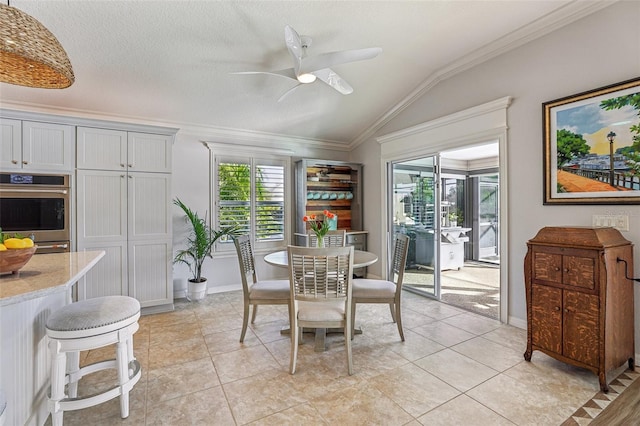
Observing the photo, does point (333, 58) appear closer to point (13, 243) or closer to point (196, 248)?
point (13, 243)

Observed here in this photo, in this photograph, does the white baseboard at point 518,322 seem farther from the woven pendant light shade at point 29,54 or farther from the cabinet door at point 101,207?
the cabinet door at point 101,207

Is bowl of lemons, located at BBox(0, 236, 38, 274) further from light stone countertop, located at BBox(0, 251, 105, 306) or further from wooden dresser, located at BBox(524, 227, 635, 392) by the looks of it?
wooden dresser, located at BBox(524, 227, 635, 392)

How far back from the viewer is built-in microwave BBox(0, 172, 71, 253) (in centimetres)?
301

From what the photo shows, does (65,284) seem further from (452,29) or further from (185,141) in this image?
(452,29)

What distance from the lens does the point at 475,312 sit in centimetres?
374

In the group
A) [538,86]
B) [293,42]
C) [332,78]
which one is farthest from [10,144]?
[538,86]

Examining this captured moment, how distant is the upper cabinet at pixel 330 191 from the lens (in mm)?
5105

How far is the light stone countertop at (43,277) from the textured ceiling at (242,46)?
205 centimetres

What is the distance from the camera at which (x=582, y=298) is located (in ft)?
7.44

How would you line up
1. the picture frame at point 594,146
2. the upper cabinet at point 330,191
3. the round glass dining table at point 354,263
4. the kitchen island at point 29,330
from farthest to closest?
the upper cabinet at point 330,191, the round glass dining table at point 354,263, the picture frame at point 594,146, the kitchen island at point 29,330

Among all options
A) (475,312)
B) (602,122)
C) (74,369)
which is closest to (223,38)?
(74,369)

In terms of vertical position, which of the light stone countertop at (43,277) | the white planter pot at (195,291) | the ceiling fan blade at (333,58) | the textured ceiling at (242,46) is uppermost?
the textured ceiling at (242,46)

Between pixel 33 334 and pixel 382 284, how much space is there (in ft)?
8.75

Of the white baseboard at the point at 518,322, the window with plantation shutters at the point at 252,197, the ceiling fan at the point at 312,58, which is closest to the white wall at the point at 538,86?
the white baseboard at the point at 518,322
